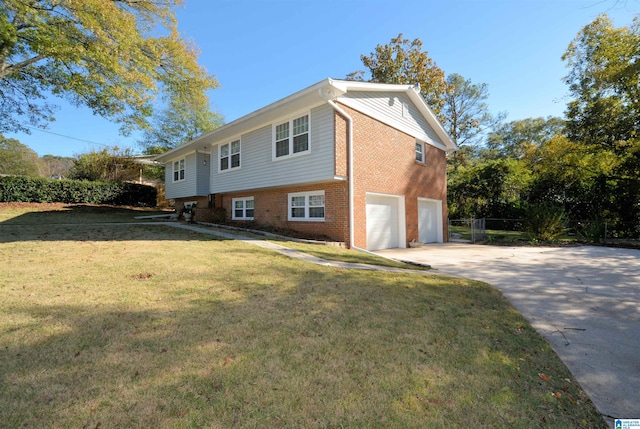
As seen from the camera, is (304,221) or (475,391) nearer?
(475,391)


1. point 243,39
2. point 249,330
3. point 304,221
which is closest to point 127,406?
point 249,330

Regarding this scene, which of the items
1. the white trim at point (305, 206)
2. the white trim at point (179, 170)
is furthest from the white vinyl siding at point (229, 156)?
the white trim at point (179, 170)

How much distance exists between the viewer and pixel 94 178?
2470 cm

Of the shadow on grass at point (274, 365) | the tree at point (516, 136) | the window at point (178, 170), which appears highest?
the tree at point (516, 136)

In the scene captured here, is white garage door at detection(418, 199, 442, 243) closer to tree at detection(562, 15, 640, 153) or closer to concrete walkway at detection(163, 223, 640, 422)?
concrete walkway at detection(163, 223, 640, 422)

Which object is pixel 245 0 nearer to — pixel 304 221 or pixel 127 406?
pixel 304 221

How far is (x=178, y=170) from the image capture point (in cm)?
1958

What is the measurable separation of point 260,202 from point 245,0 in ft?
26.2

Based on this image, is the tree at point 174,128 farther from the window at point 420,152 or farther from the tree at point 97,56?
the window at point 420,152

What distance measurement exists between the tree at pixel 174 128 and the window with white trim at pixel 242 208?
16.3 meters

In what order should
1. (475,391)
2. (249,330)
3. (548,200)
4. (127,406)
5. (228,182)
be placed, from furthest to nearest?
(548,200) → (228,182) → (249,330) → (475,391) → (127,406)

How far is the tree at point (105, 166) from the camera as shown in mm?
Answer: 24688

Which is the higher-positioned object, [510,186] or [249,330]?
[510,186]

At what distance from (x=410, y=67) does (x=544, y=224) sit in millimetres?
15350
